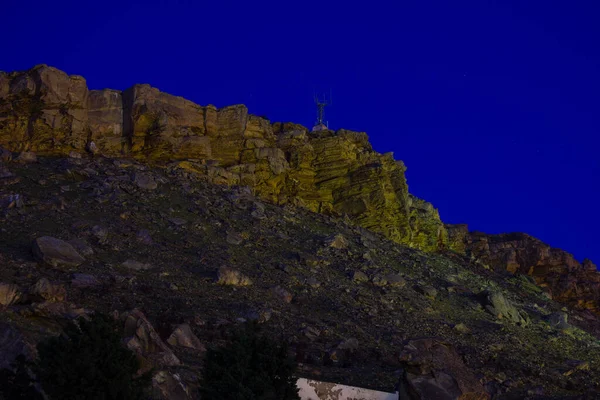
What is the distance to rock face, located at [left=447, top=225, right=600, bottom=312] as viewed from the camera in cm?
5509

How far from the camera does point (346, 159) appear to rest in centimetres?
4709

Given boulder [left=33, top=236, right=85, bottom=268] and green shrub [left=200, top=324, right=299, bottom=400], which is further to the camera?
boulder [left=33, top=236, right=85, bottom=268]

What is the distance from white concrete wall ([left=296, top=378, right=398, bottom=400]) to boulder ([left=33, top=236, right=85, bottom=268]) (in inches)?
442

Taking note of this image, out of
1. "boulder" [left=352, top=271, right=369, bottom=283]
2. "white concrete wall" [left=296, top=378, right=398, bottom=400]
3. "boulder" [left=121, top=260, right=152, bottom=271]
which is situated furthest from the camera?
"boulder" [left=352, top=271, right=369, bottom=283]

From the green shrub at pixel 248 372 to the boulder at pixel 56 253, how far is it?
1106cm

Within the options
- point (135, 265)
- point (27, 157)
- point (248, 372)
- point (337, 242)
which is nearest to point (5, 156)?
point (27, 157)

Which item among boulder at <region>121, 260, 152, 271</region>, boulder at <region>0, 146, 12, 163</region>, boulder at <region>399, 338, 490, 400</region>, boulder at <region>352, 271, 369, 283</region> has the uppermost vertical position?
boulder at <region>0, 146, 12, 163</region>

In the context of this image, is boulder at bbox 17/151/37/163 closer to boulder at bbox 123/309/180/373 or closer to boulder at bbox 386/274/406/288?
boulder at bbox 386/274/406/288

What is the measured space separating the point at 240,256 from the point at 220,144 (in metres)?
14.5

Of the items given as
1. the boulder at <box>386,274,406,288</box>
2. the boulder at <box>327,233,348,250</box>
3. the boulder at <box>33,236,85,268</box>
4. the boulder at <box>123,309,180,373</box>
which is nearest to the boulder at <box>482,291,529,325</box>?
the boulder at <box>386,274,406,288</box>

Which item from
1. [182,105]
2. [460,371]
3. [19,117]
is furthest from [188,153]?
[460,371]

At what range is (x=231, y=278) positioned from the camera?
25.7 meters

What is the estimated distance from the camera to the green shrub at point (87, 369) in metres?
11.9

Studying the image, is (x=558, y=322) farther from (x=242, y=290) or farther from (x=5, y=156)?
(x=5, y=156)
